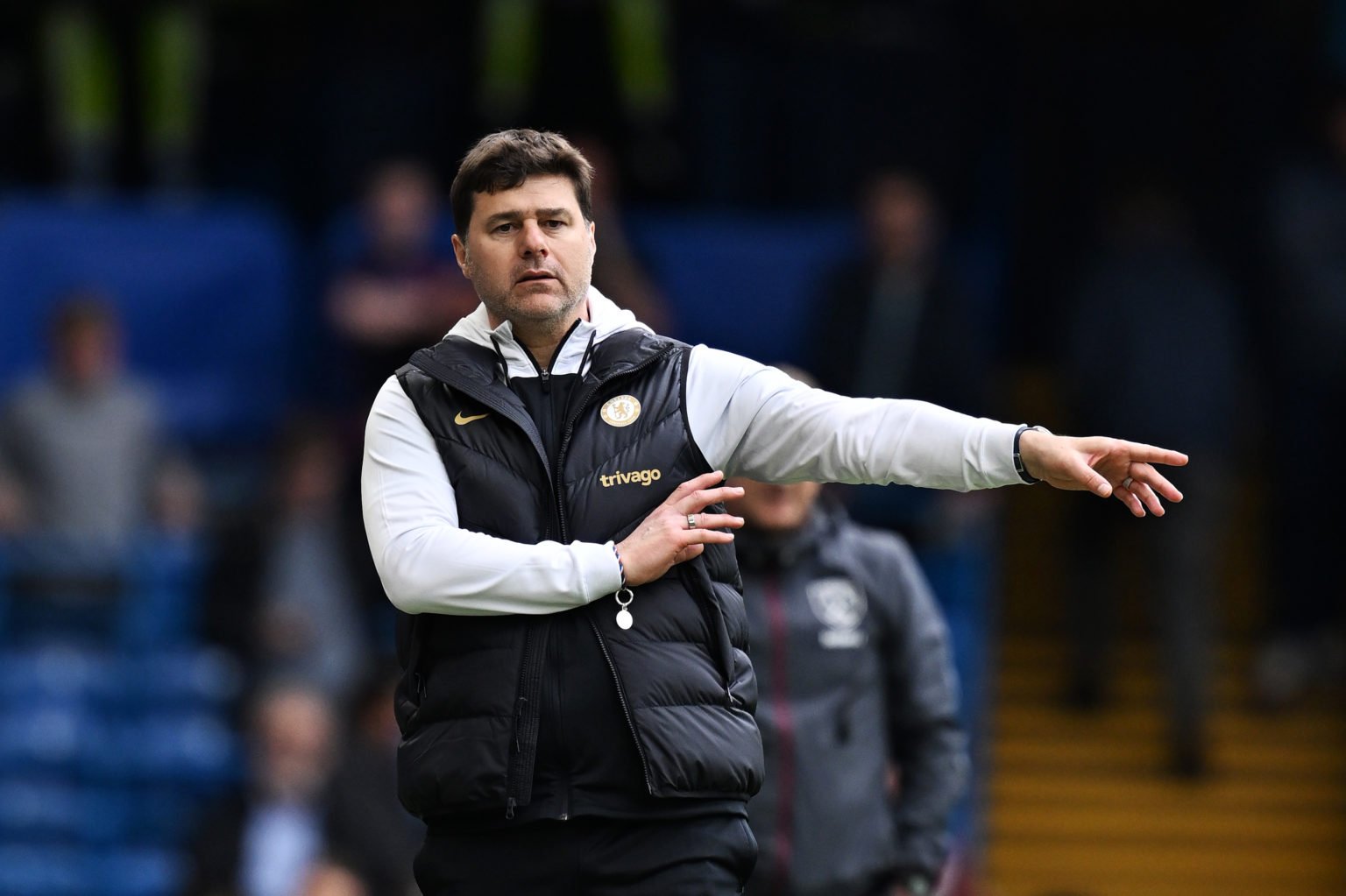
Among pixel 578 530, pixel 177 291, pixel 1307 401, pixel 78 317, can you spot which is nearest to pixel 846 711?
pixel 578 530

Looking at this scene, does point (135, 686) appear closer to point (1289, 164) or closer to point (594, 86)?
point (594, 86)

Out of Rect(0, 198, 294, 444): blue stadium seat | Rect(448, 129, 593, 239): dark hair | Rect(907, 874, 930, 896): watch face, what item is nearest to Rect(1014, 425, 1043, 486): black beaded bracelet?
Rect(448, 129, 593, 239): dark hair

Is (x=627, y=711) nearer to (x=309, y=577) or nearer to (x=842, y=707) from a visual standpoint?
(x=842, y=707)

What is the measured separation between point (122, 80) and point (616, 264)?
11.6 ft

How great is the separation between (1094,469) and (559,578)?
0.87 metres

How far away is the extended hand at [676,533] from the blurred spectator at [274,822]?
4917 millimetres

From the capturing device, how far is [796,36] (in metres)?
11.3

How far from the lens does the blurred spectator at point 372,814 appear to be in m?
8.29

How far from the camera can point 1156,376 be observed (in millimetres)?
9797

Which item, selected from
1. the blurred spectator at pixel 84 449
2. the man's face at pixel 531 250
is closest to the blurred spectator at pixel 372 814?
the blurred spectator at pixel 84 449

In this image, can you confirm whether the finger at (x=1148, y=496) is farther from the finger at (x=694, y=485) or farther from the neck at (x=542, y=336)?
the neck at (x=542, y=336)

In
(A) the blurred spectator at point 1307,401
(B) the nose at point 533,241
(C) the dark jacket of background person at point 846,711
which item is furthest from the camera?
(A) the blurred spectator at point 1307,401

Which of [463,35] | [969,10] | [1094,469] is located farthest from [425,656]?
[969,10]

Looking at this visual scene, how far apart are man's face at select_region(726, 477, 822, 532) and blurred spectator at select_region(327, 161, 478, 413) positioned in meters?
4.00
